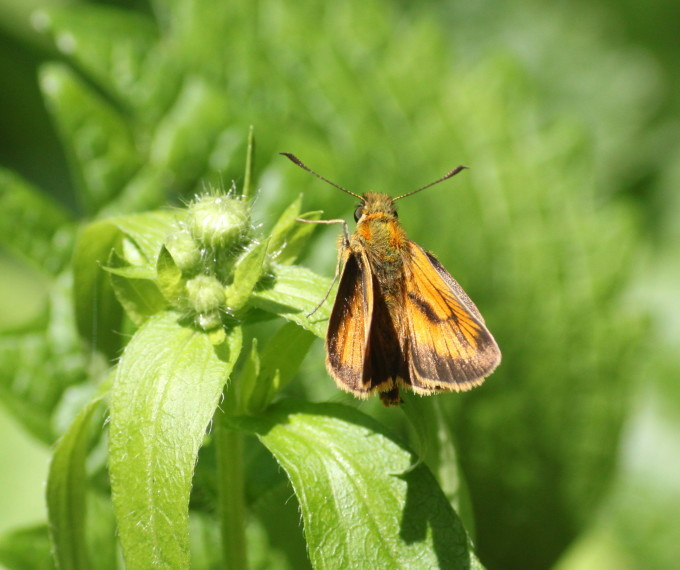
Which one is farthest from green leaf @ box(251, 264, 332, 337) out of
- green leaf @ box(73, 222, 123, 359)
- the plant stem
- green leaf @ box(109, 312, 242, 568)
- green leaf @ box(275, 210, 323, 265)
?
green leaf @ box(73, 222, 123, 359)

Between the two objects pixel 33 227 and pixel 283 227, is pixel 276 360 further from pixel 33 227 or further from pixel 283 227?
pixel 33 227

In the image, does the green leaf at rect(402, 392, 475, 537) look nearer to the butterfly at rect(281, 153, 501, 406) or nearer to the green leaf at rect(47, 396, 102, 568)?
the butterfly at rect(281, 153, 501, 406)

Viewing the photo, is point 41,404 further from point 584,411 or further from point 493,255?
point 584,411

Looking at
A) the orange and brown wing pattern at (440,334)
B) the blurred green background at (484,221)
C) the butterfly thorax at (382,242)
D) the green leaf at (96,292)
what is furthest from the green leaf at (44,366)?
the orange and brown wing pattern at (440,334)

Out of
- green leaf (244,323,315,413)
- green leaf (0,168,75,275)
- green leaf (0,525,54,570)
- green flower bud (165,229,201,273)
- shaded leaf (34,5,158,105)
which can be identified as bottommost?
green leaf (0,525,54,570)

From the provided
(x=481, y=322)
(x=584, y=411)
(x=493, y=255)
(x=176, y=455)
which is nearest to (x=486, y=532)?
(x=584, y=411)

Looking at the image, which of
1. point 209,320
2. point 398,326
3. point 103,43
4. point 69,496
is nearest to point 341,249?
point 398,326
